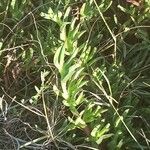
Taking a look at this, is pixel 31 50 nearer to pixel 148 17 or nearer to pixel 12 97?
pixel 12 97

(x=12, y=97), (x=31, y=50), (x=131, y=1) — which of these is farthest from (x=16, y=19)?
(x=131, y=1)

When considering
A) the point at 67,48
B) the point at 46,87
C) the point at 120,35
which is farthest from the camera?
the point at 120,35

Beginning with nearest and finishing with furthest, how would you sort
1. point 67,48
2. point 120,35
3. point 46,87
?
point 67,48
point 46,87
point 120,35

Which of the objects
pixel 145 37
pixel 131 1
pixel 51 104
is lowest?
pixel 51 104

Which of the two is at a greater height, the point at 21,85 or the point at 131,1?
the point at 131,1

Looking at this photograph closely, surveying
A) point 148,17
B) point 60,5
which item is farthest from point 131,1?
point 60,5

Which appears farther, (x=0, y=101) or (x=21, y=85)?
(x=21, y=85)
